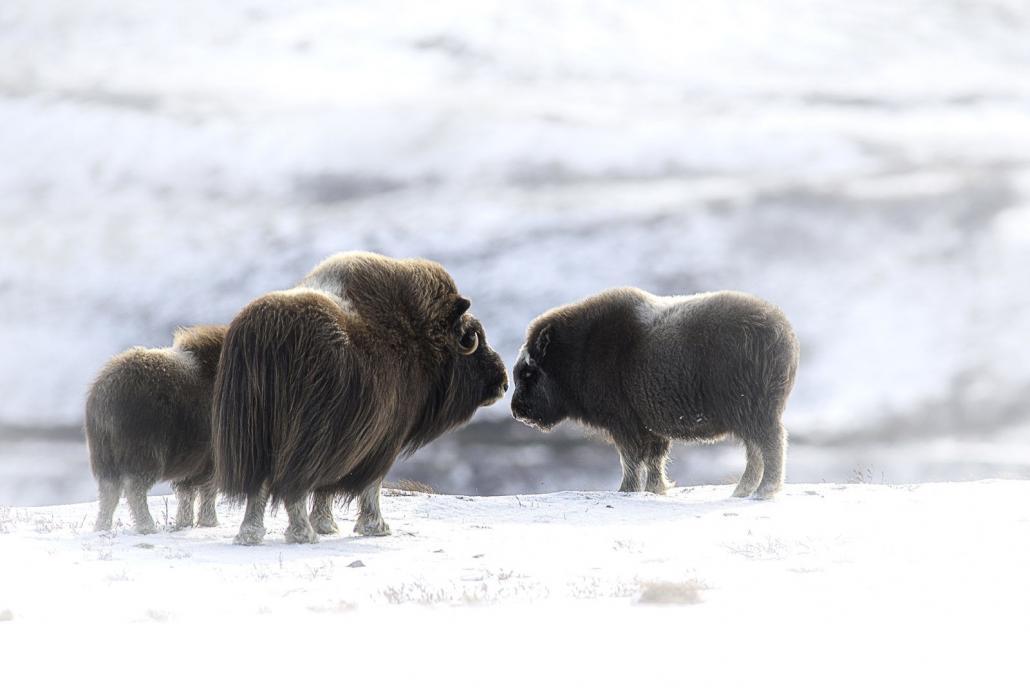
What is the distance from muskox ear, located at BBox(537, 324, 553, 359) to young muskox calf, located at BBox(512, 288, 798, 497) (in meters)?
0.01

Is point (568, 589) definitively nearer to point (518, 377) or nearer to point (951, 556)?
point (951, 556)

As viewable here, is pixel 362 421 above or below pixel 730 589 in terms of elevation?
above

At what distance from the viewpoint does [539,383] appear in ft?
35.7

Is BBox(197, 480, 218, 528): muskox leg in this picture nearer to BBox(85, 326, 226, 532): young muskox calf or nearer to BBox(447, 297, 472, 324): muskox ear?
BBox(85, 326, 226, 532): young muskox calf

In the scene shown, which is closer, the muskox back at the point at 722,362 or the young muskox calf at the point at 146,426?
the young muskox calf at the point at 146,426

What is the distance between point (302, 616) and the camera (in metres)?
4.52

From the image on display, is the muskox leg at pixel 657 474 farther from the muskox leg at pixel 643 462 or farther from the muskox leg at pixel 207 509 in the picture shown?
the muskox leg at pixel 207 509

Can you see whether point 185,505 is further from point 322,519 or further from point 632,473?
point 632,473

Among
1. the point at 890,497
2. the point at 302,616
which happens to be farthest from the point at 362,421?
the point at 890,497

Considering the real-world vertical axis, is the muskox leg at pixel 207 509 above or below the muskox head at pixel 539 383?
below

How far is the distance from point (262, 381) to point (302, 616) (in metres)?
2.52

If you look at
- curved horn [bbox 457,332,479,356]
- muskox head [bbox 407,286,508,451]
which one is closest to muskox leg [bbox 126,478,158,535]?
muskox head [bbox 407,286,508,451]

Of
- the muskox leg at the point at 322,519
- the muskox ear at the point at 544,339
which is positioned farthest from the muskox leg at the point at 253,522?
the muskox ear at the point at 544,339

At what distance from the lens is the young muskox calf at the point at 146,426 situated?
7.88 metres
